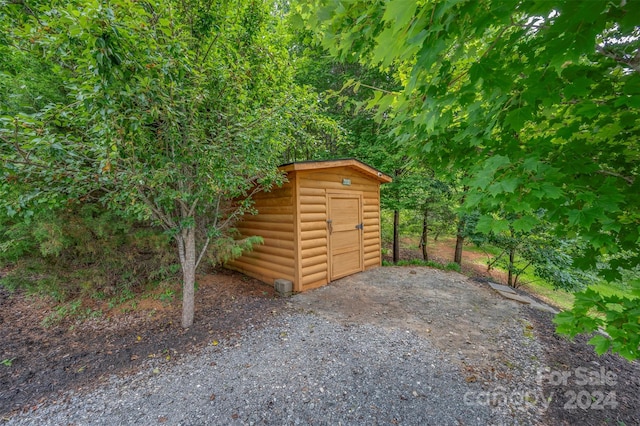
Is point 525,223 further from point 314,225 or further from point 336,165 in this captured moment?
point 336,165

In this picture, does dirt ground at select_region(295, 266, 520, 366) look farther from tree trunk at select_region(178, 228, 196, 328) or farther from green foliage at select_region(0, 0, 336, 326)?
green foliage at select_region(0, 0, 336, 326)

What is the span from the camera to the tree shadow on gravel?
2275 mm

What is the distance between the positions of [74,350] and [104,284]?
114cm

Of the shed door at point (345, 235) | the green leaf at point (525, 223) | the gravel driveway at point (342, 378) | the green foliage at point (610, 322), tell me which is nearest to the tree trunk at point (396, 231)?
the shed door at point (345, 235)

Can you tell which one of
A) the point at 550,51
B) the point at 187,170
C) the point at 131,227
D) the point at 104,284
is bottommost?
the point at 104,284

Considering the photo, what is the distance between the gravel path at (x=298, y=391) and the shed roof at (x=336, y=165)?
2.73m

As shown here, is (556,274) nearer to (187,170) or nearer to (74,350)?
(187,170)

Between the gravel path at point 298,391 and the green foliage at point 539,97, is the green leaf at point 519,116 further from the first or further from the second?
the gravel path at point 298,391

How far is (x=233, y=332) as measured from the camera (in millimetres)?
3162

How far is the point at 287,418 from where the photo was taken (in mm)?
1867

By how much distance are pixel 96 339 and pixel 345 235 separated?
429 cm

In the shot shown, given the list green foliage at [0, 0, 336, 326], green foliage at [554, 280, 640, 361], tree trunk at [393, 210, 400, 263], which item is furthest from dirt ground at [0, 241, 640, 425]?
tree trunk at [393, 210, 400, 263]

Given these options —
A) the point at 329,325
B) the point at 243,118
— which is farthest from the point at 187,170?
the point at 329,325

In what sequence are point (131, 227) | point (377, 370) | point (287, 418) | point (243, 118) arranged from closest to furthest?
Answer: point (287, 418) < point (377, 370) < point (243, 118) < point (131, 227)
